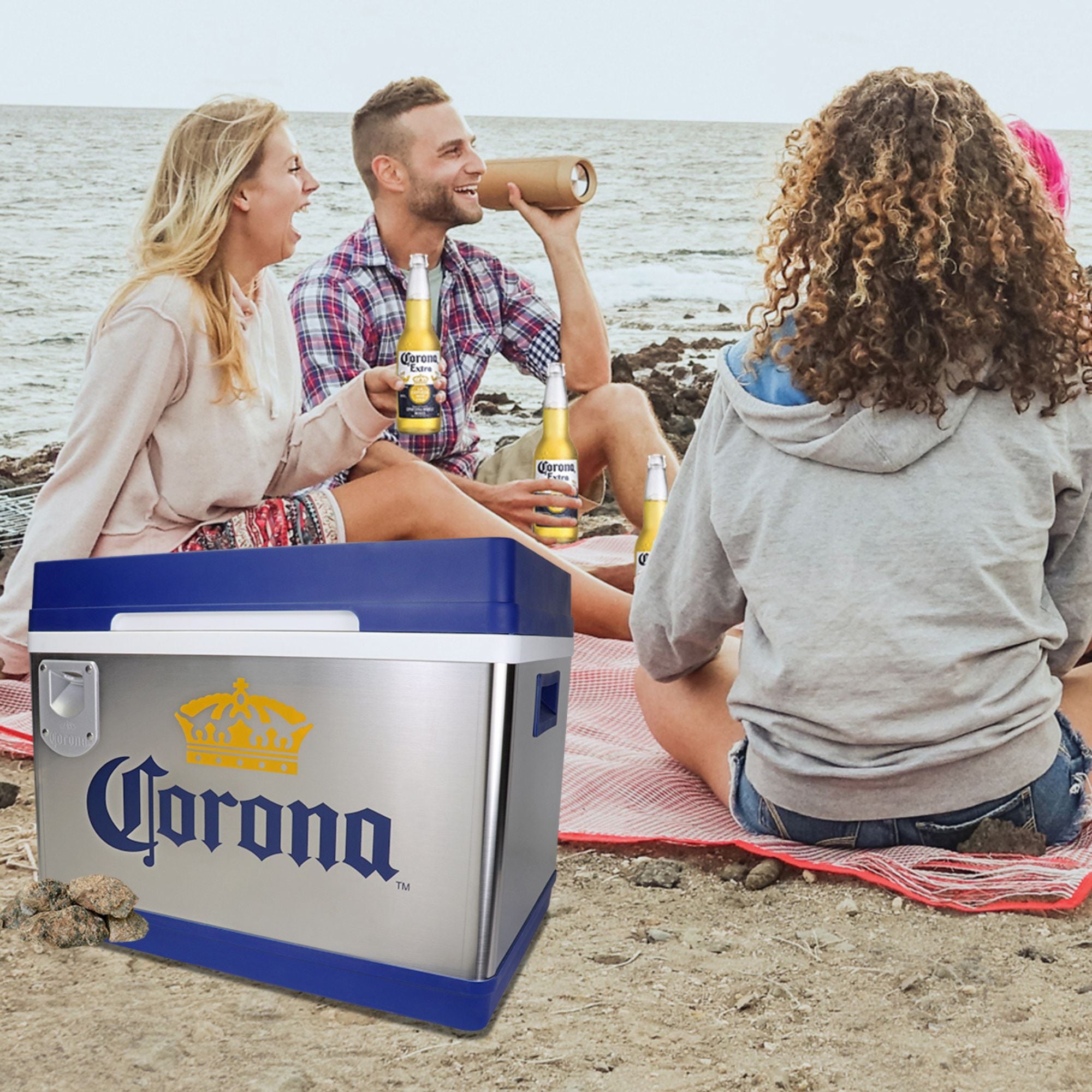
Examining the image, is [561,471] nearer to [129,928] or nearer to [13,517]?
[129,928]

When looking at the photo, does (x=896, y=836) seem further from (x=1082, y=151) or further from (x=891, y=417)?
(x=1082, y=151)

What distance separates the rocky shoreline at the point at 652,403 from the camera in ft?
10.5

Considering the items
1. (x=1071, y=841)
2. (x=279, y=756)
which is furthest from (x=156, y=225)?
(x=1071, y=841)

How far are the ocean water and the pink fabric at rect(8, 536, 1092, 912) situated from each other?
3.61 meters

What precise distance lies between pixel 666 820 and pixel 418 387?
0.94 metres

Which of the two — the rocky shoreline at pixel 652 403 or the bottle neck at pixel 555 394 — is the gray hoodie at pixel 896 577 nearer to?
the bottle neck at pixel 555 394

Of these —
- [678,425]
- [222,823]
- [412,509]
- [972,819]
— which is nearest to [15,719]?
[412,509]

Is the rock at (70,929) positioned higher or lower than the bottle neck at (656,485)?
lower

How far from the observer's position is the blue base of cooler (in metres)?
0.83

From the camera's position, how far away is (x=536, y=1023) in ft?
2.81

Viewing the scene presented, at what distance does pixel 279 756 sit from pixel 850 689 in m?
0.50

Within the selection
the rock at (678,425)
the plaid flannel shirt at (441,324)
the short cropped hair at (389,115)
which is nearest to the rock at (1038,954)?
the plaid flannel shirt at (441,324)

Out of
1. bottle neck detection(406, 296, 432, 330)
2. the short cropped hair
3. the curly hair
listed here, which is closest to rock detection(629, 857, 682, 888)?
the curly hair

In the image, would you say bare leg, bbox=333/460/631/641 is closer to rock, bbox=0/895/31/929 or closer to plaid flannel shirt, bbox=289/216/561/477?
plaid flannel shirt, bbox=289/216/561/477
